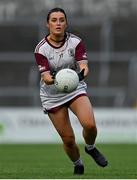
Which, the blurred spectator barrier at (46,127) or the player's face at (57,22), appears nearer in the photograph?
the player's face at (57,22)

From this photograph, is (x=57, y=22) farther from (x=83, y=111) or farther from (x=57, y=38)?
(x=83, y=111)

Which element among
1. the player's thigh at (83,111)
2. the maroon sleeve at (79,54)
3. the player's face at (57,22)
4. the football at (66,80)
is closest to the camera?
the football at (66,80)

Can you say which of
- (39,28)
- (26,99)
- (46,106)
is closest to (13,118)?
(26,99)

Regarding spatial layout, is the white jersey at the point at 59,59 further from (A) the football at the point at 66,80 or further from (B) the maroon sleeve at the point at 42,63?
(A) the football at the point at 66,80

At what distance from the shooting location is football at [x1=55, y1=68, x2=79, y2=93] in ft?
32.6

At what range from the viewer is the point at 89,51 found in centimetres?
3117

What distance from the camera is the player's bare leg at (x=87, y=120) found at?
33.5ft

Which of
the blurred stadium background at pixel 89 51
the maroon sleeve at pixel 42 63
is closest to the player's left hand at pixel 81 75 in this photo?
the maroon sleeve at pixel 42 63

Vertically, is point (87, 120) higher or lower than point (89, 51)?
higher

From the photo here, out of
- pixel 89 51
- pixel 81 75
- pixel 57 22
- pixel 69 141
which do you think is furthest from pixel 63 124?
pixel 89 51

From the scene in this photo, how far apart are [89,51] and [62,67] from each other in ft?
68.0

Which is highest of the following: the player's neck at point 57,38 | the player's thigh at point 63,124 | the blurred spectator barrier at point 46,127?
the player's neck at point 57,38

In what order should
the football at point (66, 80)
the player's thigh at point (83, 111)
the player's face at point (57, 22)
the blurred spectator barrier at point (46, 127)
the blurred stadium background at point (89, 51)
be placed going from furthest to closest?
the blurred stadium background at point (89, 51) < the blurred spectator barrier at point (46, 127) < the player's face at point (57, 22) < the player's thigh at point (83, 111) < the football at point (66, 80)

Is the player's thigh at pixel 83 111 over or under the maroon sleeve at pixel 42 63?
under
